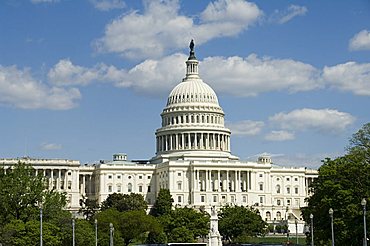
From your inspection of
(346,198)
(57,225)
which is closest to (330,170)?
(346,198)

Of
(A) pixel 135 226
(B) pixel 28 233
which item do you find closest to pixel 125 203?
(A) pixel 135 226

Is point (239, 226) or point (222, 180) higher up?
point (222, 180)

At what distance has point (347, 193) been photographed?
81125mm

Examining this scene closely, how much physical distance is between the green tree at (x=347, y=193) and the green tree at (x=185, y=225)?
4026cm

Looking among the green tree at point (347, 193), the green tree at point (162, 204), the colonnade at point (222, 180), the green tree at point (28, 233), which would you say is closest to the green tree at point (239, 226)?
the green tree at point (162, 204)

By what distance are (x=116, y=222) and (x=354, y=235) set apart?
4576 cm

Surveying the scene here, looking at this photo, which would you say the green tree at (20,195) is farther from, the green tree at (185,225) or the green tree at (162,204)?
the green tree at (162,204)

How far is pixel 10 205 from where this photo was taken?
88312mm

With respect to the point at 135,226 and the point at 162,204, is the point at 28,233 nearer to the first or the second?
the point at 135,226

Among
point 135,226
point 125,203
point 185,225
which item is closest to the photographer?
point 135,226

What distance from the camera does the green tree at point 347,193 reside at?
3081 inches

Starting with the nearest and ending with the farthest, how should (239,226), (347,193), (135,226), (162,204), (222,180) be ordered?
(347,193) → (135,226) → (239,226) → (162,204) → (222,180)

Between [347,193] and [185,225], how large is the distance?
163 feet

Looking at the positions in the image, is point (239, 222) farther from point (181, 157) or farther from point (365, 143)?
point (181, 157)
